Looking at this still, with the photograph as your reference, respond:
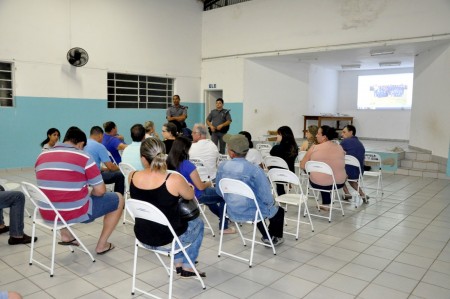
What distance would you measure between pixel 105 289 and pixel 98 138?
7.65ft

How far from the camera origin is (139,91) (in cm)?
1012

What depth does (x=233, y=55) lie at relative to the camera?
10883 mm

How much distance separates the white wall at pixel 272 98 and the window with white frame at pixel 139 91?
243cm

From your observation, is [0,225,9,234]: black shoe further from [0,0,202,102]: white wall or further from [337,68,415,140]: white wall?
[337,68,415,140]: white wall

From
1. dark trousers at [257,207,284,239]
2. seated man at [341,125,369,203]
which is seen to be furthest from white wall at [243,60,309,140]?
dark trousers at [257,207,284,239]

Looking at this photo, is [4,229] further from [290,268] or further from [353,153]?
[353,153]

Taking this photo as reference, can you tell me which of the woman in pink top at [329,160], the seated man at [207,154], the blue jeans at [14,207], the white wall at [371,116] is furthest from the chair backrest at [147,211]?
the white wall at [371,116]

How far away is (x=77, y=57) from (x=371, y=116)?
33.2ft

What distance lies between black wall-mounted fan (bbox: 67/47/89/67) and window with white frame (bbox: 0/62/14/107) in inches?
49.3

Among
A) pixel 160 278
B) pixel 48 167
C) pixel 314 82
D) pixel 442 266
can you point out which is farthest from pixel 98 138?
pixel 314 82

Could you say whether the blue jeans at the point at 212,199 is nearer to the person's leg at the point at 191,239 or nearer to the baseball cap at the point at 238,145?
the baseball cap at the point at 238,145

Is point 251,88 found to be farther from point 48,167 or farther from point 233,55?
point 48,167

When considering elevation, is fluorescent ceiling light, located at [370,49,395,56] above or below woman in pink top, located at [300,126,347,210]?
above

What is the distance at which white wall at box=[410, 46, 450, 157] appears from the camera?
25.8 ft
